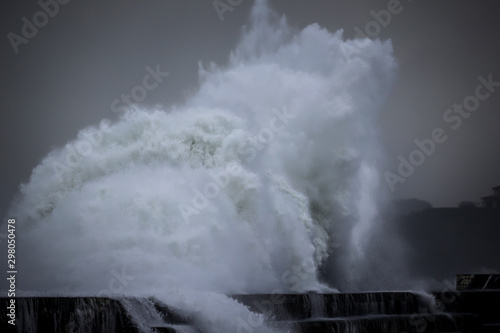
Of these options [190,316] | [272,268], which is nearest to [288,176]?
[272,268]

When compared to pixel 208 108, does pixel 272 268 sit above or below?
below

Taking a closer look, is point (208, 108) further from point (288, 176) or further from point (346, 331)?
point (346, 331)

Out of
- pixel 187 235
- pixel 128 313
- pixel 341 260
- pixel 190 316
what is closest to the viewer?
pixel 128 313

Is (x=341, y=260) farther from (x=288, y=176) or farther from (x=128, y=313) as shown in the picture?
(x=128, y=313)

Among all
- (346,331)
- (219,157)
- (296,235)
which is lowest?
(346,331)

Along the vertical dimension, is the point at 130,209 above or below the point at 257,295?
above

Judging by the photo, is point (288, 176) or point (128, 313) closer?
point (128, 313)

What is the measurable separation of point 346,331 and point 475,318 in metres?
7.04

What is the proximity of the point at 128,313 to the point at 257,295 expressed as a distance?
12.8 feet

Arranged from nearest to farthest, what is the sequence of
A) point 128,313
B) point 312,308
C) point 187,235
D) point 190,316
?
1. point 128,313
2. point 190,316
3. point 312,308
4. point 187,235

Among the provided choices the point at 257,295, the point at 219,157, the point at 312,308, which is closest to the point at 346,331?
the point at 312,308

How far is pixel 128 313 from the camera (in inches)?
586

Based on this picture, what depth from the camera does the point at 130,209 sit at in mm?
23828

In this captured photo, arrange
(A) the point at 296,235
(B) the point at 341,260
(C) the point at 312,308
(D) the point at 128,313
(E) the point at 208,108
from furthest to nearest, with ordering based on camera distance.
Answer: (B) the point at 341,260 → (E) the point at 208,108 → (A) the point at 296,235 → (C) the point at 312,308 → (D) the point at 128,313
